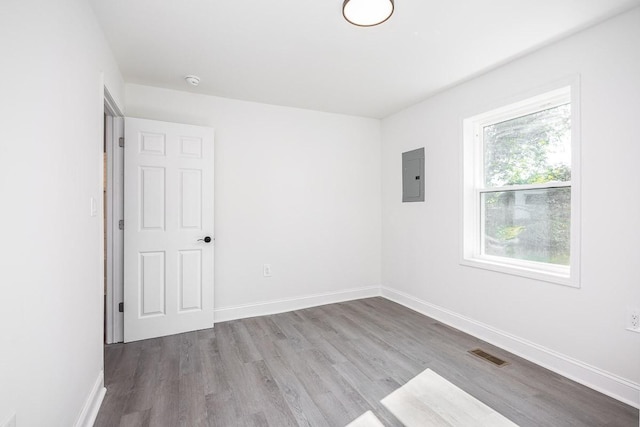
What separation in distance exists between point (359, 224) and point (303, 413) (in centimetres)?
272

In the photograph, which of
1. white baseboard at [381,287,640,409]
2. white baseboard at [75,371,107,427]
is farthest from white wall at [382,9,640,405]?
white baseboard at [75,371,107,427]

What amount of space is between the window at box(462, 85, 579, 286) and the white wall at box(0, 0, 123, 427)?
3.15 metres

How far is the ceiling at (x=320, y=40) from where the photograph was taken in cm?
195

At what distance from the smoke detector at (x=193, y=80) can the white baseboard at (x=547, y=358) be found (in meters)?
3.45

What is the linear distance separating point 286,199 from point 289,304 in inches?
51.6

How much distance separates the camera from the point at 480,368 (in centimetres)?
235

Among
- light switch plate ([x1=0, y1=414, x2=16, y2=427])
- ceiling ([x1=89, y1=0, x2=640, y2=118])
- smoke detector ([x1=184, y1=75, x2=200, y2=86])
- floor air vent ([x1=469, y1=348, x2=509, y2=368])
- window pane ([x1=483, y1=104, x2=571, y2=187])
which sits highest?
ceiling ([x1=89, y1=0, x2=640, y2=118])

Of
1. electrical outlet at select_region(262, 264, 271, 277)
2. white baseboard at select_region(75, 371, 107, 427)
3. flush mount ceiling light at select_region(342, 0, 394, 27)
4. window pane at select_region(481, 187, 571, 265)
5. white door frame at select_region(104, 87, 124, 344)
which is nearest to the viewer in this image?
white baseboard at select_region(75, 371, 107, 427)

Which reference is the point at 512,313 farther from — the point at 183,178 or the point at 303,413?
the point at 183,178

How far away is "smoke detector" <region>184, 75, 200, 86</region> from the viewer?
292cm

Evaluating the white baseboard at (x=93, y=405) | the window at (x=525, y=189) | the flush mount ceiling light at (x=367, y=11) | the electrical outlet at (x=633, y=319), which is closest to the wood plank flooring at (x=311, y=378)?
the white baseboard at (x=93, y=405)

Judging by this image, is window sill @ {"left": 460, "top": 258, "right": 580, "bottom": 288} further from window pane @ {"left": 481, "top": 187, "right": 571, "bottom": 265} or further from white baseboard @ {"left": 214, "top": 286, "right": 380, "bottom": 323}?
white baseboard @ {"left": 214, "top": 286, "right": 380, "bottom": 323}

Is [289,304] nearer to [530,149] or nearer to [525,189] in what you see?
[525,189]

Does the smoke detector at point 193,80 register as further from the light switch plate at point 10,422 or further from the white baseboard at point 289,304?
the light switch plate at point 10,422
